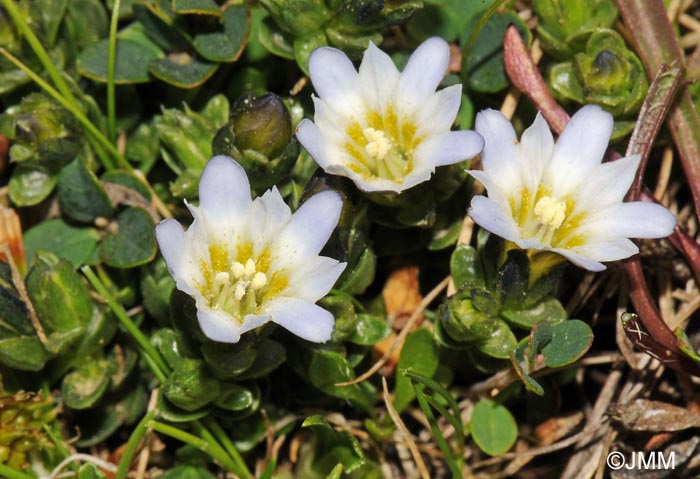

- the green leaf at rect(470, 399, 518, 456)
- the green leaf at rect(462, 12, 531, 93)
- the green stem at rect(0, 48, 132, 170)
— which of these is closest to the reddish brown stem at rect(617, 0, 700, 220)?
the green leaf at rect(462, 12, 531, 93)

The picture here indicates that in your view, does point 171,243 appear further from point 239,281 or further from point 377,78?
A: point 377,78

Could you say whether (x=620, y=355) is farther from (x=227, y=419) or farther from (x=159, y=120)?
(x=159, y=120)

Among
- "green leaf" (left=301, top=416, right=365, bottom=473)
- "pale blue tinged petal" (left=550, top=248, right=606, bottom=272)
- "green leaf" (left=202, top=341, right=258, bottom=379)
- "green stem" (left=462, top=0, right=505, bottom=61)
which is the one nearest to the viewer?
"pale blue tinged petal" (left=550, top=248, right=606, bottom=272)

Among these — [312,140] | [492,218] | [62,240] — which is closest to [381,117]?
[312,140]

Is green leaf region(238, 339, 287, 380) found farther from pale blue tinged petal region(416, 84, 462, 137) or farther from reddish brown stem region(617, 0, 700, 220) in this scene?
reddish brown stem region(617, 0, 700, 220)

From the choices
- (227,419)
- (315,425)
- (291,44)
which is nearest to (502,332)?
(315,425)

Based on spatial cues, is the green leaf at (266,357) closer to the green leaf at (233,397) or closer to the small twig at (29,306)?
the green leaf at (233,397)
